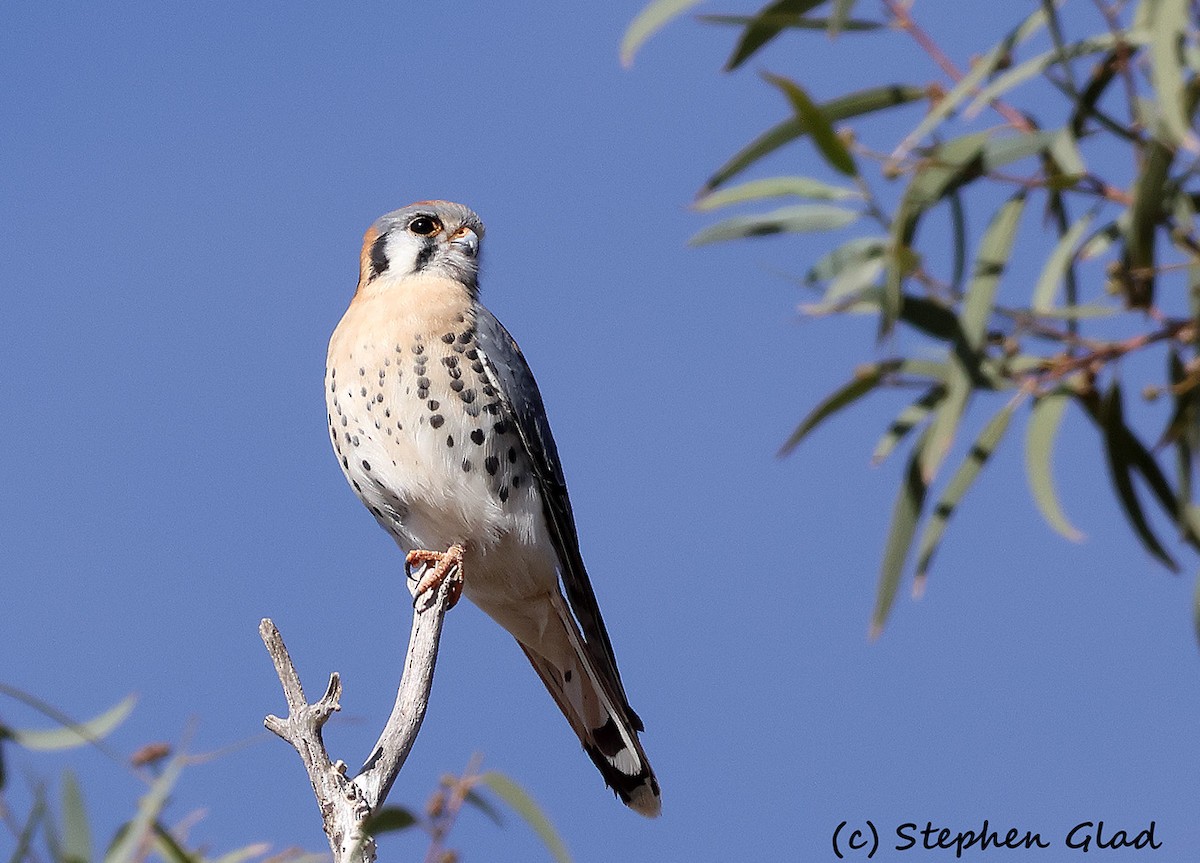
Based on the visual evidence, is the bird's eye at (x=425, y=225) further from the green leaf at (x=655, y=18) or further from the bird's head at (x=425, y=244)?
the green leaf at (x=655, y=18)

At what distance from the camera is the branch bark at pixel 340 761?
323cm

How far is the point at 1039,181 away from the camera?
220 centimetres

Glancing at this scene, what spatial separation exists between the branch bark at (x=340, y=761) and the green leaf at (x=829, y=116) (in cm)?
161

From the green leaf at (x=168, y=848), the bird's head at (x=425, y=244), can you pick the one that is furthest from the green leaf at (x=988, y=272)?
the bird's head at (x=425, y=244)

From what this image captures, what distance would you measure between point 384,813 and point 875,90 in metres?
1.38

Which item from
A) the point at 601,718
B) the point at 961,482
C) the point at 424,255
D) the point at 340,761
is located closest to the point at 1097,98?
the point at 961,482

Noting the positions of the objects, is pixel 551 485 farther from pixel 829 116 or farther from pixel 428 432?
pixel 829 116

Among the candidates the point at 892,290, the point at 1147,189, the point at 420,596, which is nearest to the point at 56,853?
the point at 892,290

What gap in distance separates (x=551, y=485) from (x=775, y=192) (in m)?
2.58

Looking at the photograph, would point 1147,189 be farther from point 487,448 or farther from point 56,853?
point 487,448

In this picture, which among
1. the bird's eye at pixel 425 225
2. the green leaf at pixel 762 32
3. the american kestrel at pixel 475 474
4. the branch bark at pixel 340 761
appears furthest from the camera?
the bird's eye at pixel 425 225

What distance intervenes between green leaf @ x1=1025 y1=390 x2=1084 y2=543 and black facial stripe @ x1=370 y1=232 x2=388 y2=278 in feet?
10.8

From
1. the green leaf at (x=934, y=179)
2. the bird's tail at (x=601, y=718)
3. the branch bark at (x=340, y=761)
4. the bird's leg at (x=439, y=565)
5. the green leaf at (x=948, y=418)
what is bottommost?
the bird's tail at (x=601, y=718)

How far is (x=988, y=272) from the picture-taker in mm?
2260
